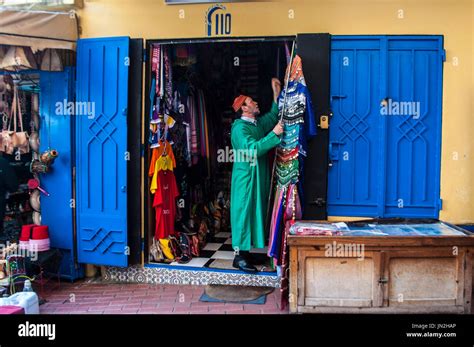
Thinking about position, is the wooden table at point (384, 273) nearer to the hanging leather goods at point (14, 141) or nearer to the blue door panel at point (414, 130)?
the blue door panel at point (414, 130)

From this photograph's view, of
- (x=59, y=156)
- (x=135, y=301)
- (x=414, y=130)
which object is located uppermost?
(x=414, y=130)

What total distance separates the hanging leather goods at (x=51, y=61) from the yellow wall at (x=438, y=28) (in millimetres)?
1926

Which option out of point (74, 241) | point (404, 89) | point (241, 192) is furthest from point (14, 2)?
point (404, 89)

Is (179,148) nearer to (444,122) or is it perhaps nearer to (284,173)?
(284,173)

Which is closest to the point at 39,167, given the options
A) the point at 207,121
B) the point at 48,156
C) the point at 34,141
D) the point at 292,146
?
the point at 48,156

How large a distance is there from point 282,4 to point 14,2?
3407 millimetres

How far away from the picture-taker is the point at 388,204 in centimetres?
473

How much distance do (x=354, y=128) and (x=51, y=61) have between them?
375 cm

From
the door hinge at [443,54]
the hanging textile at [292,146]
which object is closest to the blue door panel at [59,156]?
the hanging textile at [292,146]

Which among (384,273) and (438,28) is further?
(438,28)

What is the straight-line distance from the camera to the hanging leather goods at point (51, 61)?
5000 mm

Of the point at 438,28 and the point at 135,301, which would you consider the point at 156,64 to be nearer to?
the point at 135,301

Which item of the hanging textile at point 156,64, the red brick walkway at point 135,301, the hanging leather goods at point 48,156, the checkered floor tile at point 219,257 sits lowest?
the red brick walkway at point 135,301

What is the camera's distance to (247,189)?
16.6 ft
